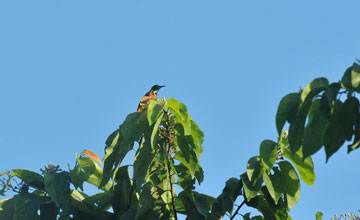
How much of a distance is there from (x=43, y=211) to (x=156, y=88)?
6747 mm

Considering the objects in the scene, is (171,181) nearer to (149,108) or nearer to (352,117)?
(149,108)

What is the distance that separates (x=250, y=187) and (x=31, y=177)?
5.17 ft

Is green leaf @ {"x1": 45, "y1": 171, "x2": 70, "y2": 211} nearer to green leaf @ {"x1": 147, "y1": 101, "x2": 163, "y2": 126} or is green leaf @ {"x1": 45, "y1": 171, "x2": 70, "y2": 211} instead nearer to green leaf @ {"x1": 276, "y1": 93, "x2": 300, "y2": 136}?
green leaf @ {"x1": 147, "y1": 101, "x2": 163, "y2": 126}

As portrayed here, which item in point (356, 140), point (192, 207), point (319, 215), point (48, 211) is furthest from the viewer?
point (48, 211)

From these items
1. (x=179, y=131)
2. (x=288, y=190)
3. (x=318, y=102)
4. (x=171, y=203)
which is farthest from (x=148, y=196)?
(x=318, y=102)

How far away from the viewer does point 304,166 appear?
3.79 meters

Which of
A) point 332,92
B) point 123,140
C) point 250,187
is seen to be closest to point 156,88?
point 250,187

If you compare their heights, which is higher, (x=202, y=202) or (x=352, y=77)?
(x=202, y=202)

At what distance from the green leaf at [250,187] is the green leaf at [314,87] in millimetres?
1211

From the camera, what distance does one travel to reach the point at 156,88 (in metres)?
10.8

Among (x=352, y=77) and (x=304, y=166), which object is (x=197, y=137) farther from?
(x=352, y=77)

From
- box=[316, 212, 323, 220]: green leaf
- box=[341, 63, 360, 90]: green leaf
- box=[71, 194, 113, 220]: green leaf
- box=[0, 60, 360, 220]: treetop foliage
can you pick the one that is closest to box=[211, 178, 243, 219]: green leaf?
box=[0, 60, 360, 220]: treetop foliage

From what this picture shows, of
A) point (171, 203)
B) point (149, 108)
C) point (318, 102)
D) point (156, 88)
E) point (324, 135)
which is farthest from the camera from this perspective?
point (156, 88)

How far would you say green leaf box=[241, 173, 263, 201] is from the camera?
3.65 metres
